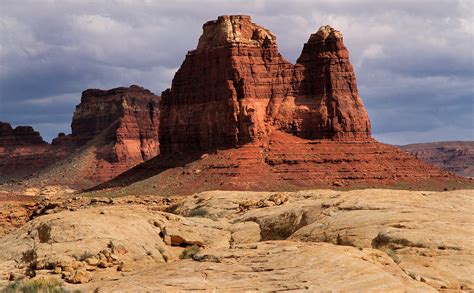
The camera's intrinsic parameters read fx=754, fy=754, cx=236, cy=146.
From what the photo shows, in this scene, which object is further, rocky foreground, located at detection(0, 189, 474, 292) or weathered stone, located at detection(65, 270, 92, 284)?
weathered stone, located at detection(65, 270, 92, 284)

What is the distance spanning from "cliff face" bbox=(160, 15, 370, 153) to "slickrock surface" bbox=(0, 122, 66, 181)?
86.7 m

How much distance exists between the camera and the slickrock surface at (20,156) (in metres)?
184

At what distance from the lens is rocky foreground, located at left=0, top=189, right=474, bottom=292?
750 inches

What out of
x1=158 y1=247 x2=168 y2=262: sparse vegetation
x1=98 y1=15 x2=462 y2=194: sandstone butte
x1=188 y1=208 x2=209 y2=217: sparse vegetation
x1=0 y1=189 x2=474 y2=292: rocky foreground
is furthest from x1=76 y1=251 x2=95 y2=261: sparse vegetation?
x1=98 y1=15 x2=462 y2=194: sandstone butte

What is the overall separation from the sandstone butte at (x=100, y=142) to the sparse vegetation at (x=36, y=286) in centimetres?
13357

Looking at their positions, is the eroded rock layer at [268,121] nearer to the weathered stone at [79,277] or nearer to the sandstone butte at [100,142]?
the sandstone butte at [100,142]

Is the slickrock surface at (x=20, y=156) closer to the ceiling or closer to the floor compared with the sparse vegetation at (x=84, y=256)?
closer to the ceiling

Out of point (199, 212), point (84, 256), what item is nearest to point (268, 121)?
point (199, 212)

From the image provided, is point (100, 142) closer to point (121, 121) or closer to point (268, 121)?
point (121, 121)

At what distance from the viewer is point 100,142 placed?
17250 cm

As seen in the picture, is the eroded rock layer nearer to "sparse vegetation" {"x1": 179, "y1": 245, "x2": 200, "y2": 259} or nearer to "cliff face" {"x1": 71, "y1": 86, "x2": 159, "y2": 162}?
"cliff face" {"x1": 71, "y1": 86, "x2": 159, "y2": 162}

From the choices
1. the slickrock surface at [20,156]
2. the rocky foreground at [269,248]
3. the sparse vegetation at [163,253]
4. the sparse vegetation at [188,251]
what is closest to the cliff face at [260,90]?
the rocky foreground at [269,248]

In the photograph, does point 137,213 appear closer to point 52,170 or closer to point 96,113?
point 52,170

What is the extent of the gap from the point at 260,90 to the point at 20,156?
10656cm
